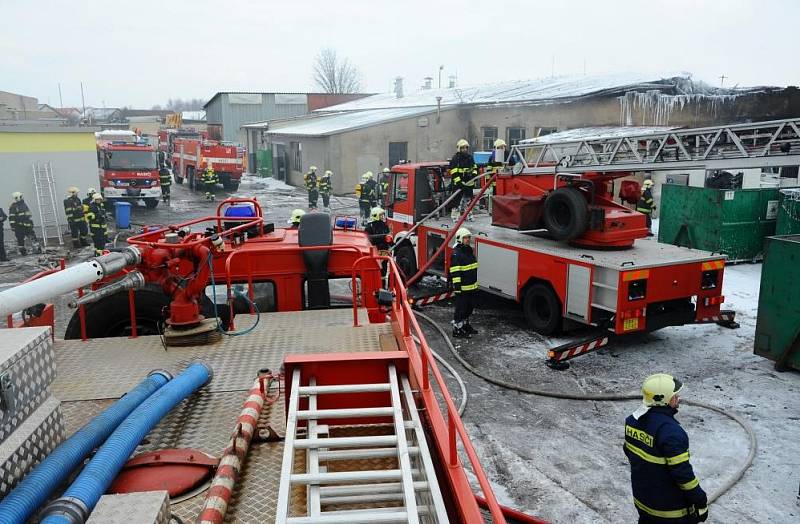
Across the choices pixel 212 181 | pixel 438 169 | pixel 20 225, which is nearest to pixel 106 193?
pixel 212 181

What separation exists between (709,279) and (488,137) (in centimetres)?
2049

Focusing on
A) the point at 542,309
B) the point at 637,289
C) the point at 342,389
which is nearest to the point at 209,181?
the point at 542,309

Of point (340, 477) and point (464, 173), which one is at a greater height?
point (464, 173)

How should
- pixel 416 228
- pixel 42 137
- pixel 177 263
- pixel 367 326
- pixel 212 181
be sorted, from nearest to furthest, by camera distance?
pixel 177 263 < pixel 367 326 < pixel 416 228 < pixel 42 137 < pixel 212 181

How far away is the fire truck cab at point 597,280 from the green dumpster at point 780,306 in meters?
0.88

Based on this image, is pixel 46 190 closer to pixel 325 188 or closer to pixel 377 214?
pixel 325 188

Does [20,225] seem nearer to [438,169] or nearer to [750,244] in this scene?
[438,169]

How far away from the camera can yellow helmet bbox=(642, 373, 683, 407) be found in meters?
4.39

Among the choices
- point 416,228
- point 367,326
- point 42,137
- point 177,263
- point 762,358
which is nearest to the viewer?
point 177,263

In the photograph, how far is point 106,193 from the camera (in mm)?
24641

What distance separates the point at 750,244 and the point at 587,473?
10.7m

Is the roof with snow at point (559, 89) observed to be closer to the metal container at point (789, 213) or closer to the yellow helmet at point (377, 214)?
the metal container at point (789, 213)

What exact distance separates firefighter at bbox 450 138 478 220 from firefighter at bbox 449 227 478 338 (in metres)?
2.36

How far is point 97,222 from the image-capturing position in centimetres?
1789
